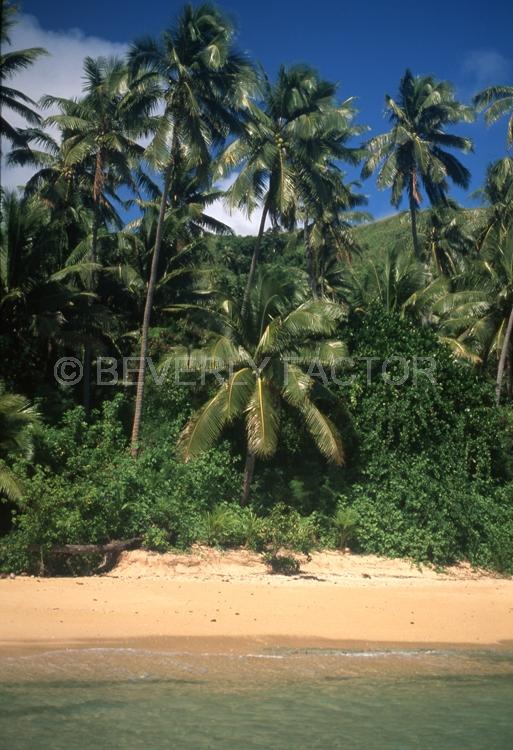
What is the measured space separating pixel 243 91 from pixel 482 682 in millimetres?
15407

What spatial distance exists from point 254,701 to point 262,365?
30.7 ft

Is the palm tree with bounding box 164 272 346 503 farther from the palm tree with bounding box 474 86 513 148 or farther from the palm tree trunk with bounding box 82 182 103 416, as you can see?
the palm tree with bounding box 474 86 513 148

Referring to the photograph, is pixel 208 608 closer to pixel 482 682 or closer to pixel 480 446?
pixel 482 682

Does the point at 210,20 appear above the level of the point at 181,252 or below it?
above

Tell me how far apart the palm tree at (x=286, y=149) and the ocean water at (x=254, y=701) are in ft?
45.8

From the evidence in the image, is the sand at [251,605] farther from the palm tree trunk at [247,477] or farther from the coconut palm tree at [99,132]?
the coconut palm tree at [99,132]

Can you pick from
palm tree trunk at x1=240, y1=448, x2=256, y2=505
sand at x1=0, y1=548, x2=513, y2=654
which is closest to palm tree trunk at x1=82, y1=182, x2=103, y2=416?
palm tree trunk at x1=240, y1=448, x2=256, y2=505

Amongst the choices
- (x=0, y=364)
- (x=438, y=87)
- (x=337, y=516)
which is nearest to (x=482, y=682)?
(x=337, y=516)

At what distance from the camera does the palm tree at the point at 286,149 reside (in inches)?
888

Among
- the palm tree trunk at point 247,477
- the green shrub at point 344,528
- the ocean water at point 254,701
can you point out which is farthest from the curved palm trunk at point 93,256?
the ocean water at point 254,701

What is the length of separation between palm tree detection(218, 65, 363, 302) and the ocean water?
45.8ft

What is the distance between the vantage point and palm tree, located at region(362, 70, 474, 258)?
3036 centimetres

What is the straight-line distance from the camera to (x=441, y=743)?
25.8 feet

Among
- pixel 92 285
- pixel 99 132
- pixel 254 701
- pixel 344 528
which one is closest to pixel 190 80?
pixel 99 132
